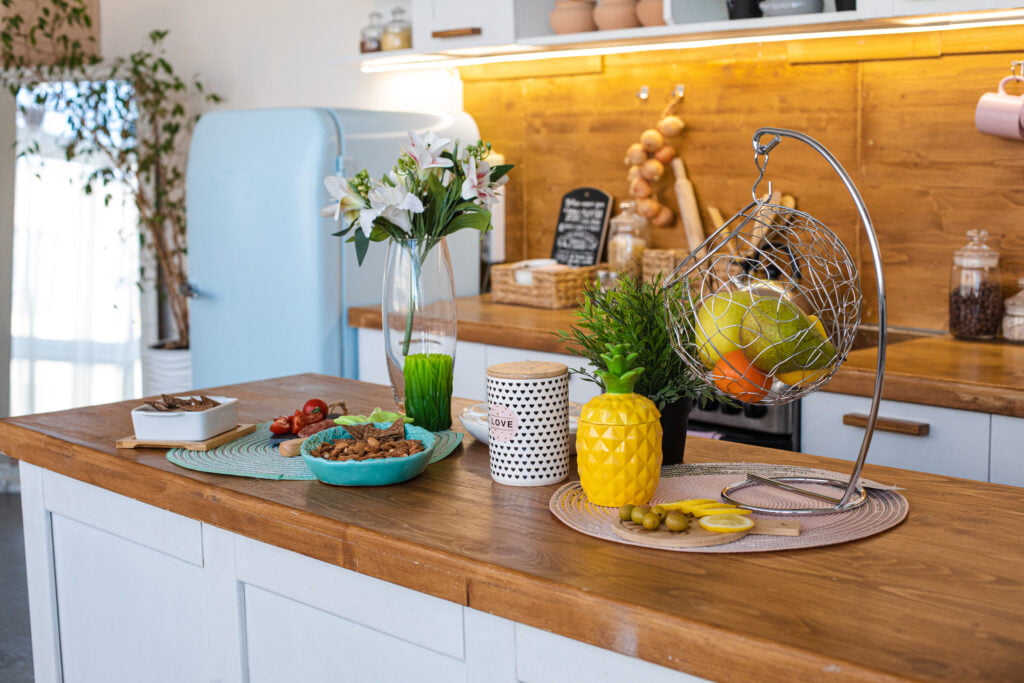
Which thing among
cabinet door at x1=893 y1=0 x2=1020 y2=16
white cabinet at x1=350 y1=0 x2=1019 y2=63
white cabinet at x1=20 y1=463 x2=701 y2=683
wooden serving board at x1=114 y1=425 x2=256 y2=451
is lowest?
white cabinet at x1=20 y1=463 x2=701 y2=683

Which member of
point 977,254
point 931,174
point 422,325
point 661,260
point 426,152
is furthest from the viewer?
point 661,260

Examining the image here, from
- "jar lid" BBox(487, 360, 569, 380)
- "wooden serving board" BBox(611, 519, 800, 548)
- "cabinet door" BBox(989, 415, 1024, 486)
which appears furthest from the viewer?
"cabinet door" BBox(989, 415, 1024, 486)

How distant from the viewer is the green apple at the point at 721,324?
123 centimetres

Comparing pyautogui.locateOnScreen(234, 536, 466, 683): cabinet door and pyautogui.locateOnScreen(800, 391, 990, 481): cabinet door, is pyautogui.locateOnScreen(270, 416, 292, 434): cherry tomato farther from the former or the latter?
pyautogui.locateOnScreen(800, 391, 990, 481): cabinet door

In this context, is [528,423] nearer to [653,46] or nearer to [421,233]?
[421,233]

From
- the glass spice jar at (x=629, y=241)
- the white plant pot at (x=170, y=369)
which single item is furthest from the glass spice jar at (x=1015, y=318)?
the white plant pot at (x=170, y=369)

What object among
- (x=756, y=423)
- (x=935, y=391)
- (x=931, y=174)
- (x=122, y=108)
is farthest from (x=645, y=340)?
(x=122, y=108)

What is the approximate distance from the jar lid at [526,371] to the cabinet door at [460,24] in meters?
1.87

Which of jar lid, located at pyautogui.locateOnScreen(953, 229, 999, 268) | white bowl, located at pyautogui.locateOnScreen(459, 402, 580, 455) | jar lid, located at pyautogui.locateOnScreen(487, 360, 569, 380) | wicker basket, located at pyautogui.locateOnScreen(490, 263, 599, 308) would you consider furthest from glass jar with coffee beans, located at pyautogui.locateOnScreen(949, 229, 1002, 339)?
jar lid, located at pyautogui.locateOnScreen(487, 360, 569, 380)

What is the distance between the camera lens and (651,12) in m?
2.85

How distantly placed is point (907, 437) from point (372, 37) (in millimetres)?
2168

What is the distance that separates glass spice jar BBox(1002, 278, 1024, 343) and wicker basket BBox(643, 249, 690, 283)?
0.88 metres

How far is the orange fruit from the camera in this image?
124cm

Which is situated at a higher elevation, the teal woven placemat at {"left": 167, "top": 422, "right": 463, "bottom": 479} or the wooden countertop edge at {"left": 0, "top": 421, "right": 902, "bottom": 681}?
the teal woven placemat at {"left": 167, "top": 422, "right": 463, "bottom": 479}
